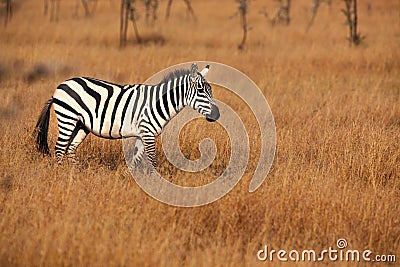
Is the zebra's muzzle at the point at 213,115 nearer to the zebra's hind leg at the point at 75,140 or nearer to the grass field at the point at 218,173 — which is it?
the grass field at the point at 218,173

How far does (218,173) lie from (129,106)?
135cm

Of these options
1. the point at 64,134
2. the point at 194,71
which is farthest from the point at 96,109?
the point at 194,71

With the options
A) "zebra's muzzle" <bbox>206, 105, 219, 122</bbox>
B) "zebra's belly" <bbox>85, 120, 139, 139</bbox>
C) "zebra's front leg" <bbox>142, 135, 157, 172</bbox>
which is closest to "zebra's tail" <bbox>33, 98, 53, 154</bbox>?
"zebra's belly" <bbox>85, 120, 139, 139</bbox>

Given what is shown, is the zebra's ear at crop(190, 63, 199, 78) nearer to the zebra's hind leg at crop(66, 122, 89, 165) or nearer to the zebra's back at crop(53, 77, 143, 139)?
the zebra's back at crop(53, 77, 143, 139)

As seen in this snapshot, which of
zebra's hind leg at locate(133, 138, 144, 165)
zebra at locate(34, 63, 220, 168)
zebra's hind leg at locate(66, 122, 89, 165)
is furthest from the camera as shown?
zebra's hind leg at locate(66, 122, 89, 165)

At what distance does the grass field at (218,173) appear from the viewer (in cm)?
452

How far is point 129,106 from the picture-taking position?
245 inches

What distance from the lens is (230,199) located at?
5.36 m

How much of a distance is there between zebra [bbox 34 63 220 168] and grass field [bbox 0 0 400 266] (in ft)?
1.53

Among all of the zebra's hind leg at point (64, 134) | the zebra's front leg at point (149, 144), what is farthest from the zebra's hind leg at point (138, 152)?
the zebra's hind leg at point (64, 134)

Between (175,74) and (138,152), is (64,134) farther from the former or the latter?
(175,74)

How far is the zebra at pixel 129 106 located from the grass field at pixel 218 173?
1.53ft

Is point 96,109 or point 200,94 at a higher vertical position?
point 200,94

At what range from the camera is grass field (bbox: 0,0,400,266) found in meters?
4.52
